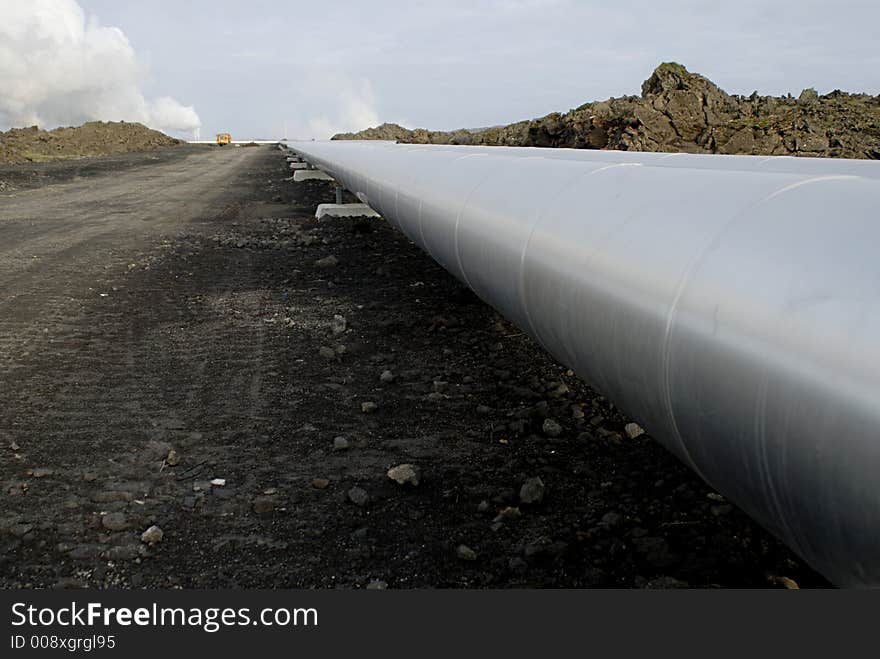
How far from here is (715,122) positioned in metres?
16.5

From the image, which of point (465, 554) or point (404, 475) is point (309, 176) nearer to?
point (404, 475)

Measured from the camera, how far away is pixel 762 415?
171 centimetres

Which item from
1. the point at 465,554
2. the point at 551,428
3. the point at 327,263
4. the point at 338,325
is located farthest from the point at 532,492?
the point at 327,263

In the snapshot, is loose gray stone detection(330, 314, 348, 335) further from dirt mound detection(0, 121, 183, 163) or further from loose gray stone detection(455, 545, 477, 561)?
dirt mound detection(0, 121, 183, 163)

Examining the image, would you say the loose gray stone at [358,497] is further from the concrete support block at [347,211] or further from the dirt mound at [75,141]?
the dirt mound at [75,141]

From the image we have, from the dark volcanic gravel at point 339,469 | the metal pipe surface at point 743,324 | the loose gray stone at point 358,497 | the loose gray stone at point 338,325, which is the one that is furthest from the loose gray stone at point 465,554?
the loose gray stone at point 338,325

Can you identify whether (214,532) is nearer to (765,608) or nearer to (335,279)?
(765,608)

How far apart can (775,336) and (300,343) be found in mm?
3952

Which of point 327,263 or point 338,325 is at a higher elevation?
point 327,263

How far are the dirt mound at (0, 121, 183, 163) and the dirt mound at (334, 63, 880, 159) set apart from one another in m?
22.5

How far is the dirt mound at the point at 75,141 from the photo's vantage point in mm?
32719

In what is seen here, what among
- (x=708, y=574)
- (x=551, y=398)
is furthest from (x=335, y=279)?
(x=708, y=574)

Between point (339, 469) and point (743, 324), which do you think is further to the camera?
point (339, 469)

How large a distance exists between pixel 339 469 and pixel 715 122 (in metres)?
15.4
